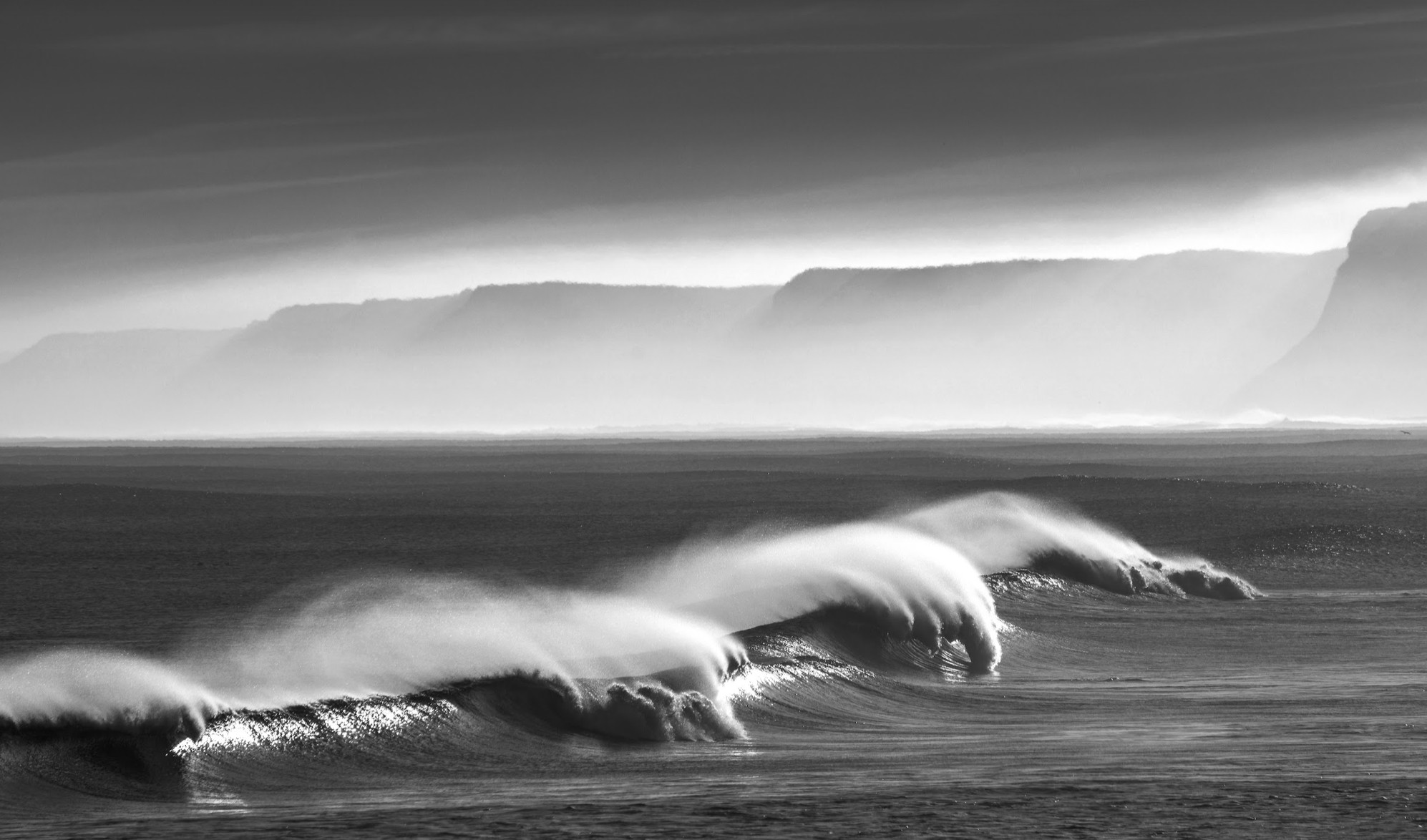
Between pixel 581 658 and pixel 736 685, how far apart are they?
2.30 m

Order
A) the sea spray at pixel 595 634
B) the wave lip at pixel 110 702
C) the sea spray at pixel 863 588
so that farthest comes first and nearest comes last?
the sea spray at pixel 863 588 → the sea spray at pixel 595 634 → the wave lip at pixel 110 702

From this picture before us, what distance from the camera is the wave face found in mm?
21281

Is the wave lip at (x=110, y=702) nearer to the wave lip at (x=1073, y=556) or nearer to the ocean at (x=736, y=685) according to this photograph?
the ocean at (x=736, y=685)

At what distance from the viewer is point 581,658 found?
26688 millimetres

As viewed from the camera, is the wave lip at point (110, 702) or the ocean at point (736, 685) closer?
the ocean at point (736, 685)

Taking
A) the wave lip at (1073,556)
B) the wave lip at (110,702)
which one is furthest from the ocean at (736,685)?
the wave lip at (1073,556)

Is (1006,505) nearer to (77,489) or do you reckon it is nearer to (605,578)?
(605,578)

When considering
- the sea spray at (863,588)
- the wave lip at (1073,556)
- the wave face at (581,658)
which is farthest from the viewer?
the wave lip at (1073,556)

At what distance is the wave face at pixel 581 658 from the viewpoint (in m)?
21.3

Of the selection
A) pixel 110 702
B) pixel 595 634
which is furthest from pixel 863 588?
pixel 110 702

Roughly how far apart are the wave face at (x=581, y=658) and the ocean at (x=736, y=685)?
80mm

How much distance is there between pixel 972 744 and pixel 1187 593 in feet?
74.4

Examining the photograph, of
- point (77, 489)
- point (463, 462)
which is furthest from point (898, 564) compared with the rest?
point (463, 462)

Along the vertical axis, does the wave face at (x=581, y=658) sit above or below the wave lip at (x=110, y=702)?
below
